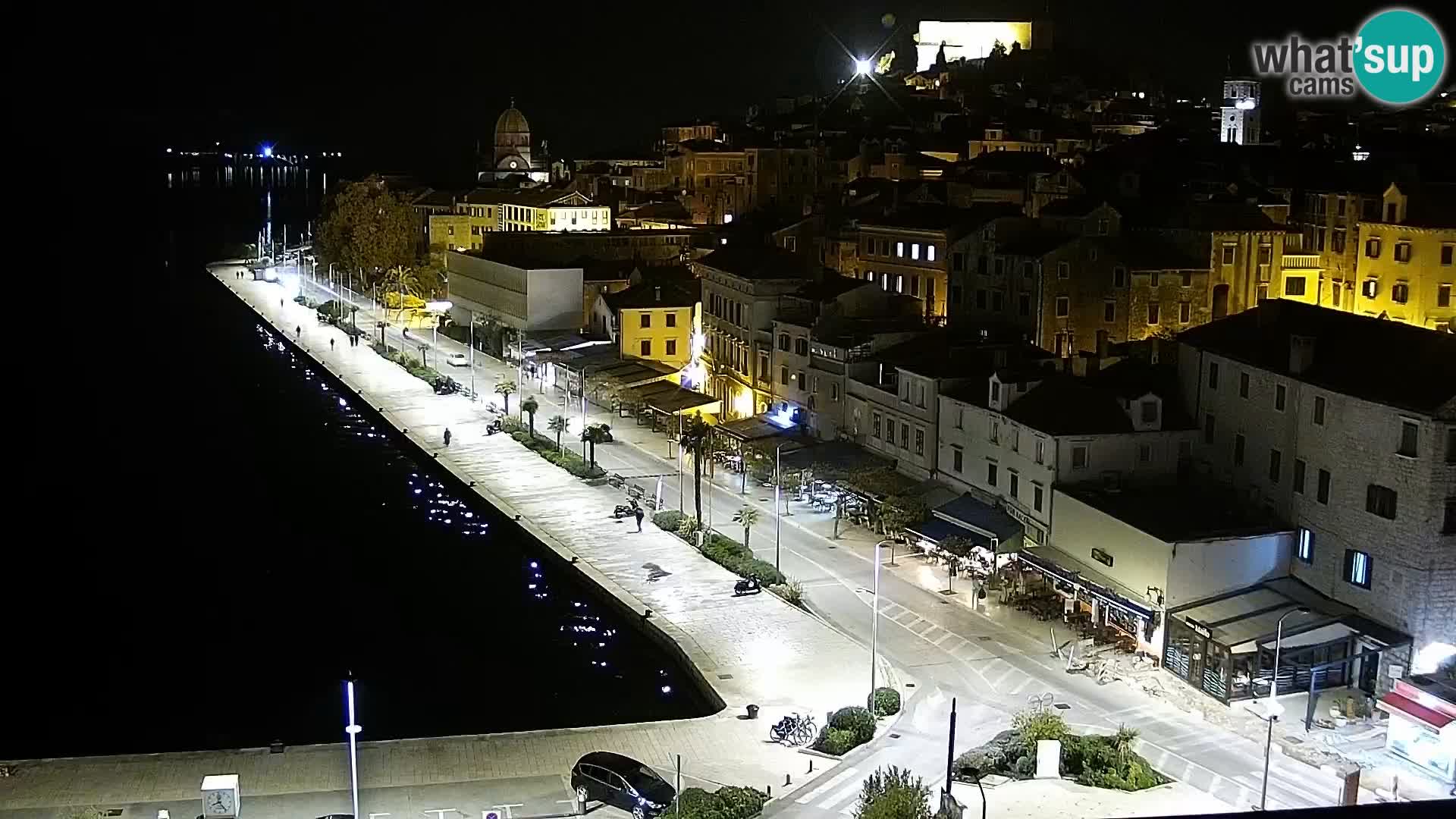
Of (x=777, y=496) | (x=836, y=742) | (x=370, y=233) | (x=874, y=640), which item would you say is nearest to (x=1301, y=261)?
(x=777, y=496)

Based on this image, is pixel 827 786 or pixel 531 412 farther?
pixel 531 412

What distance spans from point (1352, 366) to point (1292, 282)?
613 inches

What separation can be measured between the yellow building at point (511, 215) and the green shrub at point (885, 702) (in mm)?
49216

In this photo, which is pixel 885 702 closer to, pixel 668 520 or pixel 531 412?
pixel 668 520

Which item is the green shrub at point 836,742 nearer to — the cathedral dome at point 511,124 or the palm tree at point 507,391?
the palm tree at point 507,391

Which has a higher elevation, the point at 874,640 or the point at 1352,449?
the point at 1352,449

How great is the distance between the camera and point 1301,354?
27.0 metres

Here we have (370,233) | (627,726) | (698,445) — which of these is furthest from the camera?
(370,233)

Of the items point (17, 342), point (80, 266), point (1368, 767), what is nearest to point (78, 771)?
point (1368, 767)

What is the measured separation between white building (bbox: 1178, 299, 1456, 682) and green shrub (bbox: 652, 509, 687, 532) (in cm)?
1093

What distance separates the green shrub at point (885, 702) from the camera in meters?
22.3

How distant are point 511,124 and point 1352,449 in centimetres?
7638

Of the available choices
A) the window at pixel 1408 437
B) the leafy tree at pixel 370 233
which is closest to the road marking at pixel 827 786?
the window at pixel 1408 437

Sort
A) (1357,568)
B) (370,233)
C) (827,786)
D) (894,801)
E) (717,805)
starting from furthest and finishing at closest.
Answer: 1. (370,233)
2. (1357,568)
3. (827,786)
4. (717,805)
5. (894,801)
